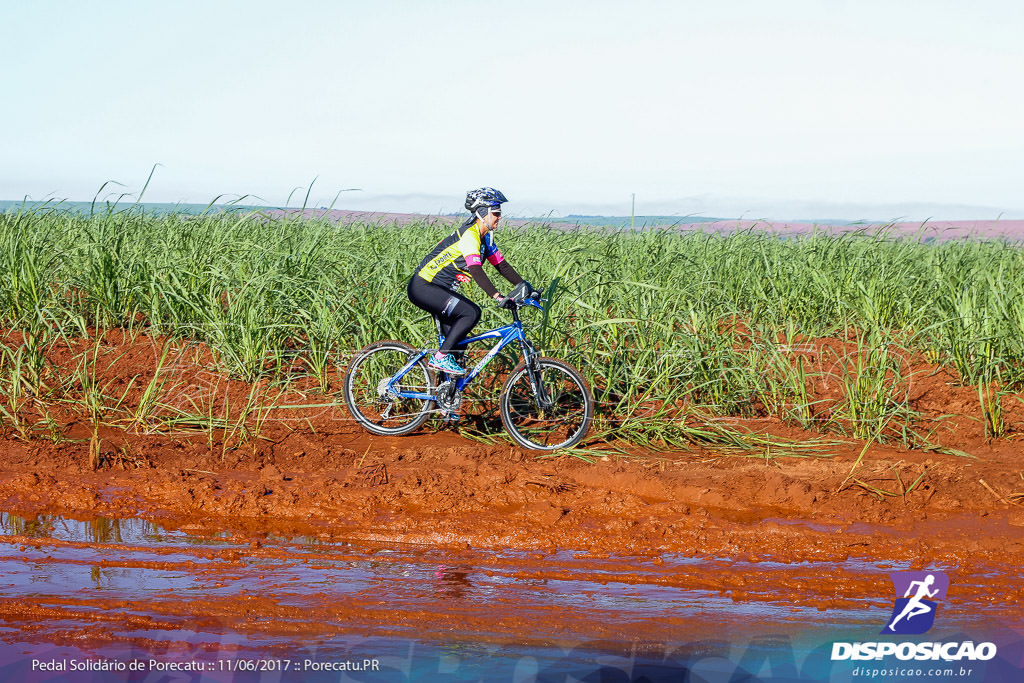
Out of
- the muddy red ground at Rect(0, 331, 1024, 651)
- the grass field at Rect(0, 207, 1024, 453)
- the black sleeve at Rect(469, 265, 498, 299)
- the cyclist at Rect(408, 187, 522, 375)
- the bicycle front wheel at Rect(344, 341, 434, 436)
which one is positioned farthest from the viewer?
the grass field at Rect(0, 207, 1024, 453)

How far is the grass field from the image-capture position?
7059 millimetres

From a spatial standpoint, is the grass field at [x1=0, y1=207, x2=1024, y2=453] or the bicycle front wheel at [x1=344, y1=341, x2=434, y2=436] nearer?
the bicycle front wheel at [x1=344, y1=341, x2=434, y2=436]

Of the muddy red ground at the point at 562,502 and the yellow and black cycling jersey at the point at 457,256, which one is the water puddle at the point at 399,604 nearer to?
the muddy red ground at the point at 562,502

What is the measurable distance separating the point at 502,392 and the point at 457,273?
37.7 inches

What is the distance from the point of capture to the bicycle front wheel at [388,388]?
6828mm

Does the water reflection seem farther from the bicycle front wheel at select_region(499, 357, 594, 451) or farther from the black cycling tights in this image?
the bicycle front wheel at select_region(499, 357, 594, 451)

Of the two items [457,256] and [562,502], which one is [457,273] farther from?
[562,502]

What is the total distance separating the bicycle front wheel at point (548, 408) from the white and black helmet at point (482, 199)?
1.17 m

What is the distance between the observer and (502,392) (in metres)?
6.46

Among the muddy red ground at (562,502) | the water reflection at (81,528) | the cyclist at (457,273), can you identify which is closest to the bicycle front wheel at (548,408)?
the muddy red ground at (562,502)

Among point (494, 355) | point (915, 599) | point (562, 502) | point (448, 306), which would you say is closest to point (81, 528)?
point (562, 502)

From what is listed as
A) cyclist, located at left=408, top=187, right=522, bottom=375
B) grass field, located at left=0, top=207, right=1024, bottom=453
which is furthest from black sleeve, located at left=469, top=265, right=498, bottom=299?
grass field, located at left=0, top=207, right=1024, bottom=453

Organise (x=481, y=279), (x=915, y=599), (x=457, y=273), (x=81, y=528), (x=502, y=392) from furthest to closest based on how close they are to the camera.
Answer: (x=457, y=273) < (x=502, y=392) < (x=481, y=279) < (x=81, y=528) < (x=915, y=599)

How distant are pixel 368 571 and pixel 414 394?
264 centimetres
